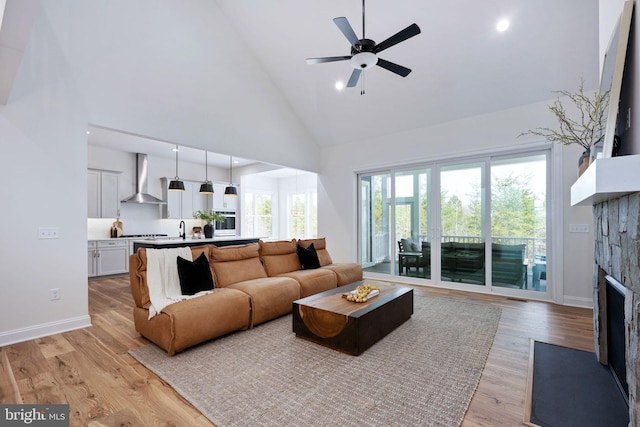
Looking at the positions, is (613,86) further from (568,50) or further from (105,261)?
(105,261)

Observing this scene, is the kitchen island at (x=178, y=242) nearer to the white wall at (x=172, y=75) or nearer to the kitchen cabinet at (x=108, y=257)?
the kitchen cabinet at (x=108, y=257)

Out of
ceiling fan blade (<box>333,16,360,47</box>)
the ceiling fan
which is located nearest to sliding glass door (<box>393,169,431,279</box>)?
the ceiling fan

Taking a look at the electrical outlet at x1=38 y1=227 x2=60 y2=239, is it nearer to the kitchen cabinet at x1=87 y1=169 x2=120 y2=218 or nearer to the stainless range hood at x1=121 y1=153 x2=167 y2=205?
the kitchen cabinet at x1=87 y1=169 x2=120 y2=218

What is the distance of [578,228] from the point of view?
414 centimetres

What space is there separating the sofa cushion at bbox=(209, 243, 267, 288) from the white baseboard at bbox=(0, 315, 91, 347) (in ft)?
5.18

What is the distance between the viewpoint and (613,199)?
69.8 inches

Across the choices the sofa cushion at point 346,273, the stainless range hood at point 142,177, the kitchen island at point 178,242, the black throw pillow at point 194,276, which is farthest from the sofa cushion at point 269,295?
the stainless range hood at point 142,177

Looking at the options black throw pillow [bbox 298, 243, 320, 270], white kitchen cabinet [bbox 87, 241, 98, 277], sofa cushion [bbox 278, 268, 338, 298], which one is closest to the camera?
sofa cushion [bbox 278, 268, 338, 298]

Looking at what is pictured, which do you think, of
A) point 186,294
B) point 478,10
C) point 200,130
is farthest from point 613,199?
point 200,130

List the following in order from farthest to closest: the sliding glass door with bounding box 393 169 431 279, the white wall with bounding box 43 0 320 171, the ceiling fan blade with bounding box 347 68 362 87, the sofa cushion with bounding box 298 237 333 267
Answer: the sliding glass door with bounding box 393 169 431 279 < the sofa cushion with bounding box 298 237 333 267 < the white wall with bounding box 43 0 320 171 < the ceiling fan blade with bounding box 347 68 362 87

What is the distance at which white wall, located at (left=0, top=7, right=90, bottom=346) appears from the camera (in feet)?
9.93

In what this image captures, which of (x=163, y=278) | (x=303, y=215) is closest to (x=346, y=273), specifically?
(x=163, y=278)

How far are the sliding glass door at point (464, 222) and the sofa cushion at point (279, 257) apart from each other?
7.47 feet

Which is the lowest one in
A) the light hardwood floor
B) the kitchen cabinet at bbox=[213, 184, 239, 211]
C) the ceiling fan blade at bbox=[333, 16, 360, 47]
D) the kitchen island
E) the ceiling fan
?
the light hardwood floor
